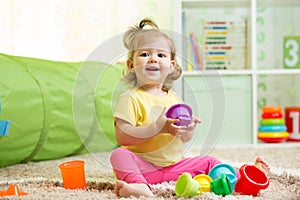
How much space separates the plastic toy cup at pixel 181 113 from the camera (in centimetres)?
104

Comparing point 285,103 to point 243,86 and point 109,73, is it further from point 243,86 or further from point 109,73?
point 109,73

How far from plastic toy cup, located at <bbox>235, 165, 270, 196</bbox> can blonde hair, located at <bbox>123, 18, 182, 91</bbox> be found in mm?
303

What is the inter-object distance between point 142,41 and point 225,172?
365 mm

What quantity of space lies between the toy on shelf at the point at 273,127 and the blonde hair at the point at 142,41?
1.11 metres

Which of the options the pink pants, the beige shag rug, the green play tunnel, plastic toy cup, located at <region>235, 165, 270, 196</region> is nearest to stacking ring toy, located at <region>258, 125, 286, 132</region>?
the beige shag rug

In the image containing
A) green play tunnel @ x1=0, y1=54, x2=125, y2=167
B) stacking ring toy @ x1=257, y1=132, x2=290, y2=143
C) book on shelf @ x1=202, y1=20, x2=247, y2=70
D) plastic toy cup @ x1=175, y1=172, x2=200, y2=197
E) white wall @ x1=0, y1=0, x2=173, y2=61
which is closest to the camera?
plastic toy cup @ x1=175, y1=172, x2=200, y2=197

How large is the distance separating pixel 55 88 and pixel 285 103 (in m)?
1.38

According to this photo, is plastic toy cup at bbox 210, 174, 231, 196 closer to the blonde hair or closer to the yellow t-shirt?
the yellow t-shirt

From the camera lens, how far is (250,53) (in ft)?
7.91

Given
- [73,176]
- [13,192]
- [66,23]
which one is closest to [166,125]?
[73,176]

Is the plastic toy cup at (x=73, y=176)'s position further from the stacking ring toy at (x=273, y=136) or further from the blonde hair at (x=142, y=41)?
the stacking ring toy at (x=273, y=136)

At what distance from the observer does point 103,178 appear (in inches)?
50.8

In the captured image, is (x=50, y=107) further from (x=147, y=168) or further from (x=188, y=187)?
(x=188, y=187)

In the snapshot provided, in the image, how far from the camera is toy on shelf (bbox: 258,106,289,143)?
7.33ft
